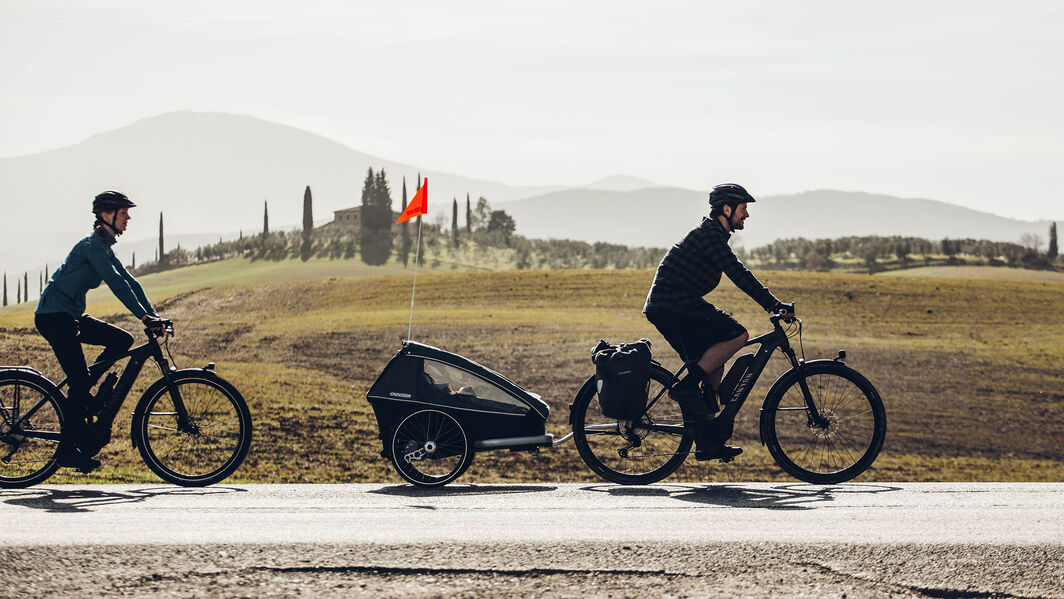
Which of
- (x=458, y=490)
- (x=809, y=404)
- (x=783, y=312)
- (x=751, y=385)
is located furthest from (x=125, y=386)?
(x=809, y=404)

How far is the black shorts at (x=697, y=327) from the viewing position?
323 inches

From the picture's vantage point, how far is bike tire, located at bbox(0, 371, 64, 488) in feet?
27.3

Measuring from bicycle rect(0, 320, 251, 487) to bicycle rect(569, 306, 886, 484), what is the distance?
10.5ft

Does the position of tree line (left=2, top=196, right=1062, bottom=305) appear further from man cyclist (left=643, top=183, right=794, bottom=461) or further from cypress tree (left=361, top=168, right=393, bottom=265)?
man cyclist (left=643, top=183, right=794, bottom=461)

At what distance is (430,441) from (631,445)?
1797mm

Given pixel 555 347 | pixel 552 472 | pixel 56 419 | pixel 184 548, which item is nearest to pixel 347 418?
pixel 552 472

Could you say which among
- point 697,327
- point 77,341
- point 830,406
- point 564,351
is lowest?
point 564,351

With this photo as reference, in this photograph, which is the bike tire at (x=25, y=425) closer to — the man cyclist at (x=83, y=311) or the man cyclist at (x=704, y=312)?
the man cyclist at (x=83, y=311)

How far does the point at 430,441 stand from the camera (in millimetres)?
8500

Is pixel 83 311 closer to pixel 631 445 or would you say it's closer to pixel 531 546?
pixel 531 546

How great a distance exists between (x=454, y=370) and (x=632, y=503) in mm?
2092

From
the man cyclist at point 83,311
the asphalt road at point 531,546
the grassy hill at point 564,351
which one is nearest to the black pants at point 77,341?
the man cyclist at point 83,311

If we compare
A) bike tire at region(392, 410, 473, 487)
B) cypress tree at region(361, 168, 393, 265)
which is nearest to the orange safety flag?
bike tire at region(392, 410, 473, 487)

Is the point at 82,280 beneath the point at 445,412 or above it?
above
